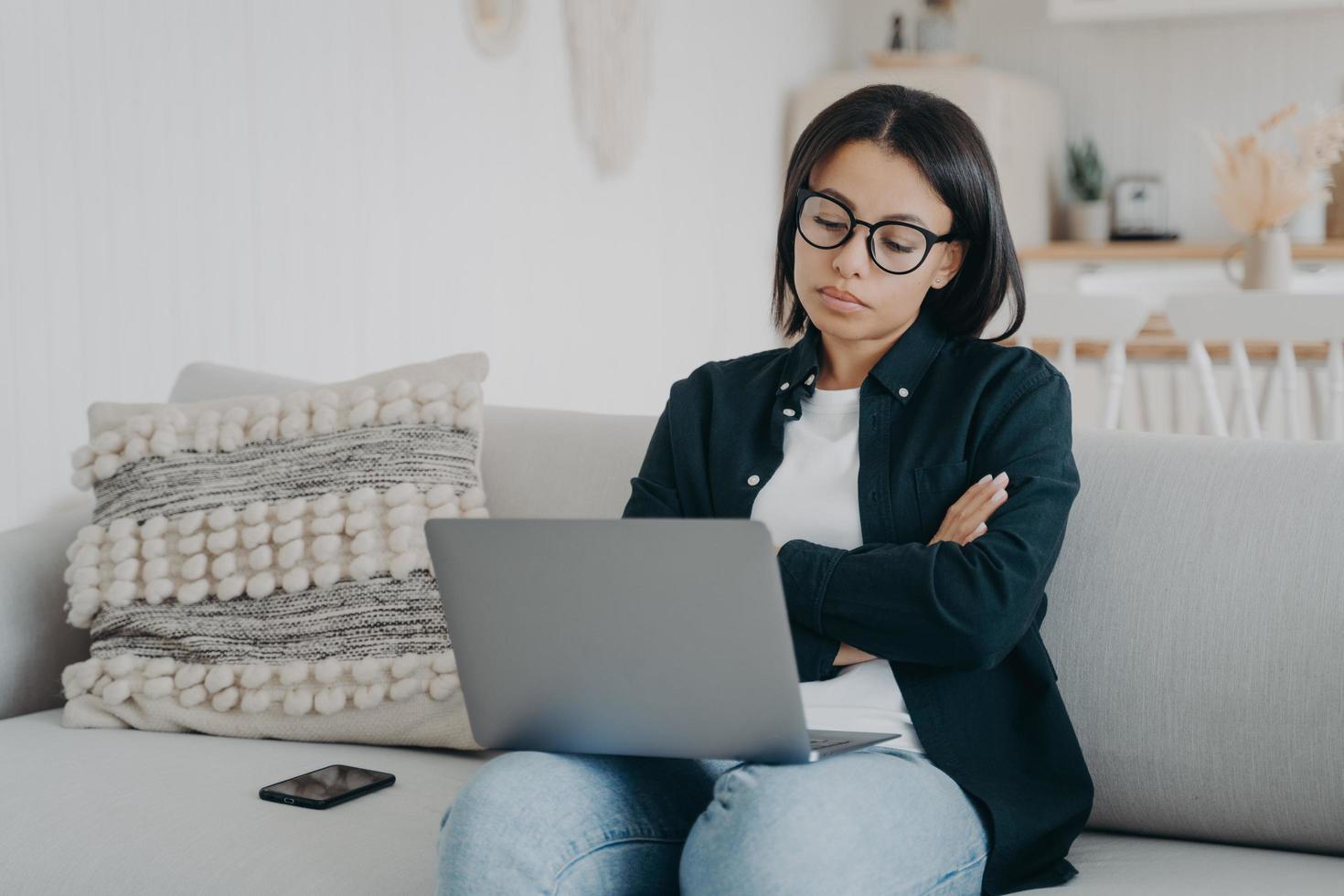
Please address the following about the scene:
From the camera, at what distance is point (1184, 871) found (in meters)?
1.27

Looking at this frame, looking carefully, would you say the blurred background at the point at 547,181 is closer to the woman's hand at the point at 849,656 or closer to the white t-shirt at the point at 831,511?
the white t-shirt at the point at 831,511

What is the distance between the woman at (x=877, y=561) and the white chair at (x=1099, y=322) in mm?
1323

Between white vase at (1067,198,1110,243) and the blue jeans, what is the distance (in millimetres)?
4430

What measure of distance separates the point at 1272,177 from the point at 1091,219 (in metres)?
2.04

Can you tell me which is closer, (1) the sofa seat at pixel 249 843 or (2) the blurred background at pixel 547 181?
(1) the sofa seat at pixel 249 843

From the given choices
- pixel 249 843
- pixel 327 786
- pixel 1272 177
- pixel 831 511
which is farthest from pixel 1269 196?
pixel 249 843

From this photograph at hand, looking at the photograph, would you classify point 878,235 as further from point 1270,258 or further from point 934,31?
point 934,31

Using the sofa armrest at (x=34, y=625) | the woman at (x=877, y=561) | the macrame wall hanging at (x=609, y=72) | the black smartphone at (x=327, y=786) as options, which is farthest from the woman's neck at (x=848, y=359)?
the macrame wall hanging at (x=609, y=72)

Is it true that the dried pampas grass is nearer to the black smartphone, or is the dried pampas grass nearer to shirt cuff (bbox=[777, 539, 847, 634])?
shirt cuff (bbox=[777, 539, 847, 634])

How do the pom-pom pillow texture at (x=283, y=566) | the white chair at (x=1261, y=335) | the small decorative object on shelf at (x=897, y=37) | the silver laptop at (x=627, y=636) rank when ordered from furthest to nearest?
the small decorative object on shelf at (x=897, y=37) < the white chair at (x=1261, y=335) < the pom-pom pillow texture at (x=283, y=566) < the silver laptop at (x=627, y=636)

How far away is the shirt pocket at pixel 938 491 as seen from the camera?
1.33 m

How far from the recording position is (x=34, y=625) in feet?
5.80

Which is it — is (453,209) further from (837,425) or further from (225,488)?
(837,425)

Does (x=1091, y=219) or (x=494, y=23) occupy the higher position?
(x=494, y=23)
